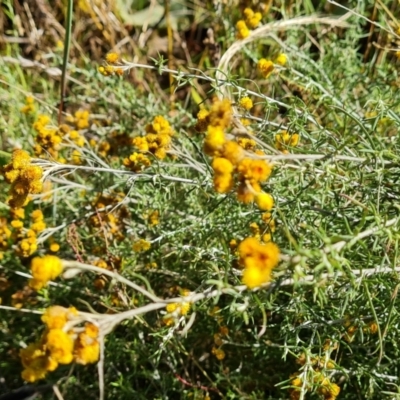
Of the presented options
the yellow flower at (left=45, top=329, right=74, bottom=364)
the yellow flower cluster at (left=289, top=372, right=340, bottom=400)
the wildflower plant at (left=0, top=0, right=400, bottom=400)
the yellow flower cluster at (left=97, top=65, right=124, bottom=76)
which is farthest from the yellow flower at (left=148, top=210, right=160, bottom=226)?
the yellow flower at (left=45, top=329, right=74, bottom=364)

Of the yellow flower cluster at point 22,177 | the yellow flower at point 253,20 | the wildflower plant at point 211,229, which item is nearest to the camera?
the wildflower plant at point 211,229

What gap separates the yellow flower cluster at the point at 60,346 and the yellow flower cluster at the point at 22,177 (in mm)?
473

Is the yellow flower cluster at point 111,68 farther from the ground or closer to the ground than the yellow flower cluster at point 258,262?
farther from the ground

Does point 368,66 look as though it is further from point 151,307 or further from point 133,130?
point 151,307

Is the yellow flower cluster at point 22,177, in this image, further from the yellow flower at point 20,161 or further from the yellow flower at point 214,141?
the yellow flower at point 214,141

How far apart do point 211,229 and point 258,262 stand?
30.6 inches

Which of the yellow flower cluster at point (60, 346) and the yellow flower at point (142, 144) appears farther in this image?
the yellow flower at point (142, 144)

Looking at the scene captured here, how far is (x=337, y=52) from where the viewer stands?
252 centimetres

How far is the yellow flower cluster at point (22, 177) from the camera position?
4.67ft

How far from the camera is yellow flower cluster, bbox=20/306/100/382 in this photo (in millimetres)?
994

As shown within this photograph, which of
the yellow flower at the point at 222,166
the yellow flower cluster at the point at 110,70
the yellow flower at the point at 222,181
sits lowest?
the yellow flower cluster at the point at 110,70

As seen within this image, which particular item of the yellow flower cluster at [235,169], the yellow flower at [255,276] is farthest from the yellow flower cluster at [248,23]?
the yellow flower at [255,276]

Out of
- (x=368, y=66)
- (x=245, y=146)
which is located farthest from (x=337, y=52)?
(x=245, y=146)

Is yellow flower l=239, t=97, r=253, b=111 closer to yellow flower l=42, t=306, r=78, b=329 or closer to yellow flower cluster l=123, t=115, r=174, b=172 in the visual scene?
yellow flower cluster l=123, t=115, r=174, b=172
